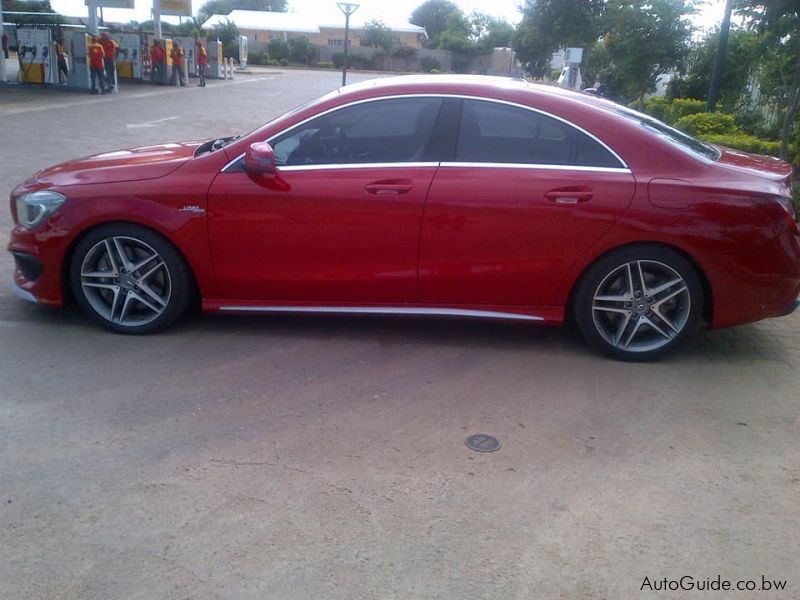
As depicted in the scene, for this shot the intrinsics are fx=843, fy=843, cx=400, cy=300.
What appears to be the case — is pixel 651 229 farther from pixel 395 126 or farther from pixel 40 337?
pixel 40 337

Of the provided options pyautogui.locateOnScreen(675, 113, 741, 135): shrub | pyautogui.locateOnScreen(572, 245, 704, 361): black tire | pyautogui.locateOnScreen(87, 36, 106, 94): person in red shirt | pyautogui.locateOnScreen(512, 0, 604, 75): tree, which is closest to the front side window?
pyautogui.locateOnScreen(572, 245, 704, 361): black tire

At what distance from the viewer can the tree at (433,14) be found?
84331mm

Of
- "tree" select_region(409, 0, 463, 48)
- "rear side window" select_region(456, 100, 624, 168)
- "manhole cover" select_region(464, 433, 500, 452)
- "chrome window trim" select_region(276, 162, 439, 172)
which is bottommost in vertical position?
"manhole cover" select_region(464, 433, 500, 452)

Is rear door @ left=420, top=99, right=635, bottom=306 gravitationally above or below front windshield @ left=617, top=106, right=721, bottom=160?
below

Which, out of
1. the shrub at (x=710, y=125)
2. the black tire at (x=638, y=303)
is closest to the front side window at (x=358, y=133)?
the black tire at (x=638, y=303)

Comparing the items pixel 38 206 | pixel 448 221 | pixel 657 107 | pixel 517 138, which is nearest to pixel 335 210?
pixel 448 221

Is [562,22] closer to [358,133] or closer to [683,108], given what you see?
[683,108]

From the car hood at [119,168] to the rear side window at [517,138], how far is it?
1842 mm

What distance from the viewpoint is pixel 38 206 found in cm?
539

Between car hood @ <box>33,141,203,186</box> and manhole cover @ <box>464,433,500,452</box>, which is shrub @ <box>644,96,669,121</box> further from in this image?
manhole cover @ <box>464,433,500,452</box>

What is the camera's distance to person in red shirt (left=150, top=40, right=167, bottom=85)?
3180 cm

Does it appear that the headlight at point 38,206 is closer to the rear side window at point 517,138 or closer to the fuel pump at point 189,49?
the rear side window at point 517,138

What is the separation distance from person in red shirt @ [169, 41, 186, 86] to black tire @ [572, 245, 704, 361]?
3034 centimetres

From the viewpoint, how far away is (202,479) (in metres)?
3.80
